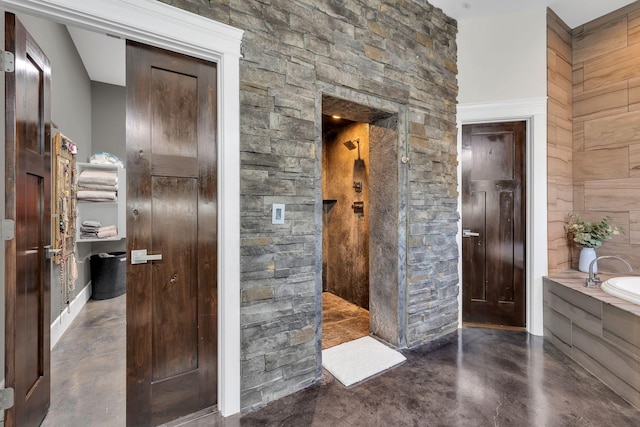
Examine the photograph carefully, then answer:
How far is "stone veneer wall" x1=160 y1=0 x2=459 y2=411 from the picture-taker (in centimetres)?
179

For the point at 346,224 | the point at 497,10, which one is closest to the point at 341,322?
the point at 346,224

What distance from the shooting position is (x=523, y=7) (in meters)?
2.82

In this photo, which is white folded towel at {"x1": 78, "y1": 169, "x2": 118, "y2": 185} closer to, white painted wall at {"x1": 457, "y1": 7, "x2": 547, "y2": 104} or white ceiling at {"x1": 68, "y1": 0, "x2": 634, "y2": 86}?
white ceiling at {"x1": 68, "y1": 0, "x2": 634, "y2": 86}

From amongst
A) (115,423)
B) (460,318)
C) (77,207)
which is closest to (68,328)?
(77,207)

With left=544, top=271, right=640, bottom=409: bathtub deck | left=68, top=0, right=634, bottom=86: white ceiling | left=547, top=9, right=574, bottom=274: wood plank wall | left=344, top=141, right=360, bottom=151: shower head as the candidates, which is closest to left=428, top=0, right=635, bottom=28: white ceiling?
left=68, top=0, right=634, bottom=86: white ceiling

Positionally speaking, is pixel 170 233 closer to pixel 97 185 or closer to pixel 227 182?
pixel 227 182

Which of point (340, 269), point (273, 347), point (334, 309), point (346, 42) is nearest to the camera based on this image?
point (273, 347)

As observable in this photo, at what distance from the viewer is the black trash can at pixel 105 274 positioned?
3.97 meters

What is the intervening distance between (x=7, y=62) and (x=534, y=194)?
3.99m

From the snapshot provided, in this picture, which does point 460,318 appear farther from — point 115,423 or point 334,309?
point 115,423

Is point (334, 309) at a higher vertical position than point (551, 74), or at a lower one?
lower

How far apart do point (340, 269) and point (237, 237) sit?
262 cm

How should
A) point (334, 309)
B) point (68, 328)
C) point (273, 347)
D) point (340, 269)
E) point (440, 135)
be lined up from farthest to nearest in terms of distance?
point (340, 269)
point (334, 309)
point (68, 328)
point (440, 135)
point (273, 347)

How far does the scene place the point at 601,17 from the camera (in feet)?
9.77
